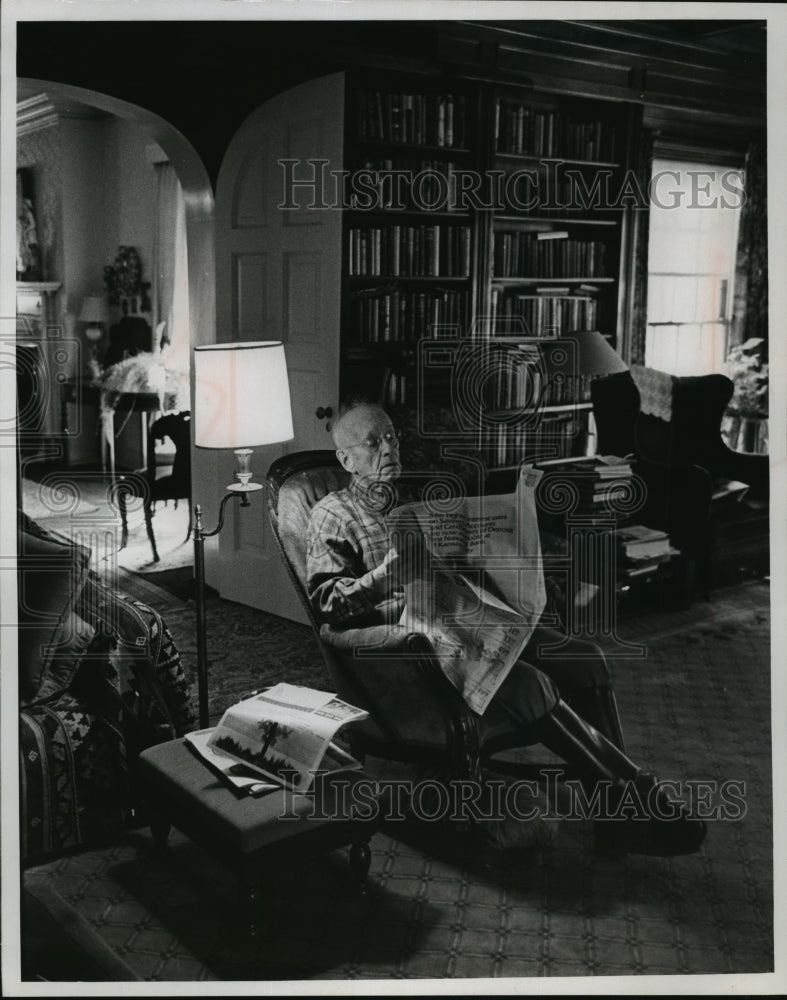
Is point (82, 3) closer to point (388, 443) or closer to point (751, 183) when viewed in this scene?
point (388, 443)

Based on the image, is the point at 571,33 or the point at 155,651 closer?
the point at 571,33

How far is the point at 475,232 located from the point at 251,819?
1.40 metres

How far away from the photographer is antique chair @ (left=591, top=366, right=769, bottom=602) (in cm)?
233

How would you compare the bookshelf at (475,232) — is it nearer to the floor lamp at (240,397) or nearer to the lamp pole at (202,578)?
the floor lamp at (240,397)

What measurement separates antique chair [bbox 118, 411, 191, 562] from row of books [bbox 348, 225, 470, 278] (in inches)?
21.5

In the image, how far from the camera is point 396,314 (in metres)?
2.33

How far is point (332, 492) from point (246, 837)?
768 mm

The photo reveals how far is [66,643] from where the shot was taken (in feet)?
7.25

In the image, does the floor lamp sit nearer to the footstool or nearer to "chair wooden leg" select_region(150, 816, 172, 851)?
the footstool

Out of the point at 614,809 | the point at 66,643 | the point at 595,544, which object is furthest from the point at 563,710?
the point at 66,643

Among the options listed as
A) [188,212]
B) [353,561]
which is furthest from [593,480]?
[188,212]

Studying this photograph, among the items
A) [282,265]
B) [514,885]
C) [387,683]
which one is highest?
[282,265]

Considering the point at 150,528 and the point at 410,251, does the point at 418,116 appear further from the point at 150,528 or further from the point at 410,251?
the point at 150,528

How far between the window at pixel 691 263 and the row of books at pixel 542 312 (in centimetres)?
16
